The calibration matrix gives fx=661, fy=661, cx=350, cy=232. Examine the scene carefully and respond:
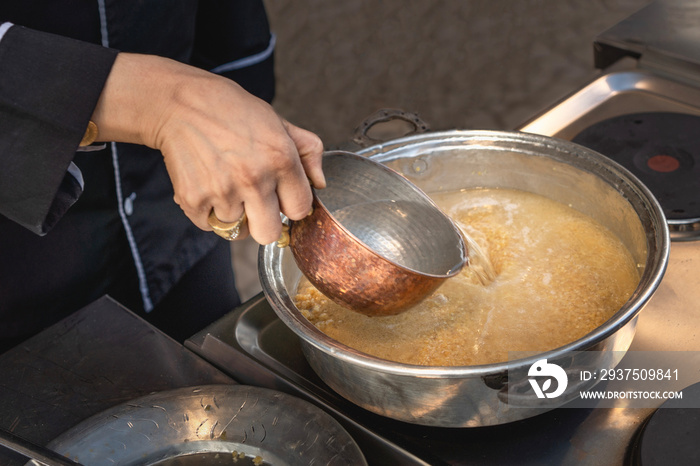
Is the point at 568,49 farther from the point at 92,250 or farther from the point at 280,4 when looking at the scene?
the point at 92,250

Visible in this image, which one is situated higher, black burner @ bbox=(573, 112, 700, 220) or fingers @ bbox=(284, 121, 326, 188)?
fingers @ bbox=(284, 121, 326, 188)

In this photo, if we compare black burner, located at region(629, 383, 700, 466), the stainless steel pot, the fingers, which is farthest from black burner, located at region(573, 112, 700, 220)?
the fingers

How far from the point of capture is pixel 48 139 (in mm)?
758

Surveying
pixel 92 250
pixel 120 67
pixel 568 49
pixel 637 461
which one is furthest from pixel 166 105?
pixel 568 49

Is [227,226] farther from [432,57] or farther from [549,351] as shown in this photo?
[432,57]

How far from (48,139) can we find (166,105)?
0.47 ft

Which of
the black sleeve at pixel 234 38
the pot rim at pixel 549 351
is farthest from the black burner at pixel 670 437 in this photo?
the black sleeve at pixel 234 38

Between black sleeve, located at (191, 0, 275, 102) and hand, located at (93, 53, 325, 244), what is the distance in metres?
0.56

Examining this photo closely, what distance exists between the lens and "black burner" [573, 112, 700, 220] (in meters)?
1.09

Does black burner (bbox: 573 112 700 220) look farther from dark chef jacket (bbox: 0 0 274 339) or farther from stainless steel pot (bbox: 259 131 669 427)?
dark chef jacket (bbox: 0 0 274 339)

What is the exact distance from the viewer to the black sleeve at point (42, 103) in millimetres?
742

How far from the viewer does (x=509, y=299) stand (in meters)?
0.88

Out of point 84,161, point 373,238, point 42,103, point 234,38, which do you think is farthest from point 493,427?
point 234,38

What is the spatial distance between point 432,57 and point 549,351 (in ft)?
8.88
